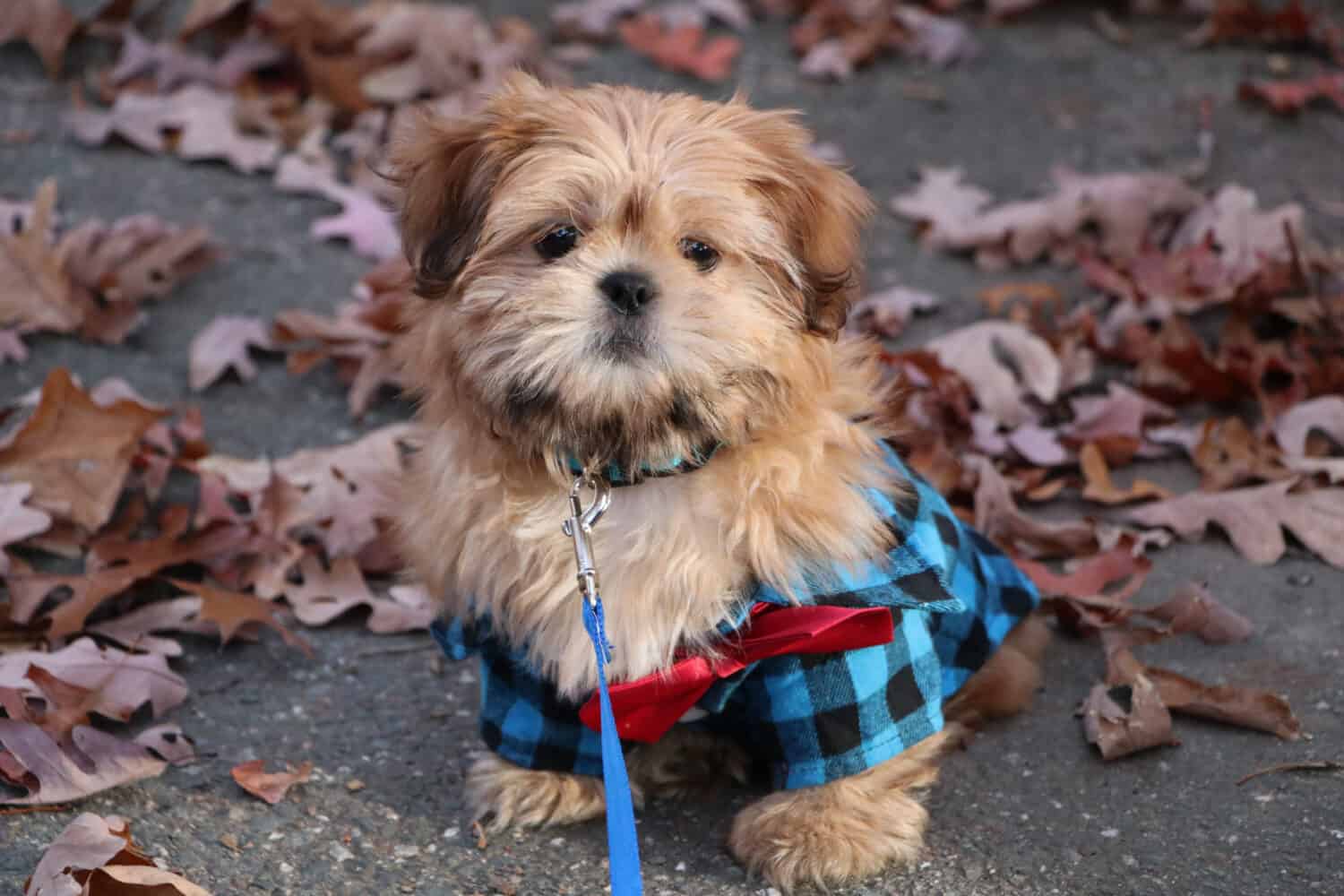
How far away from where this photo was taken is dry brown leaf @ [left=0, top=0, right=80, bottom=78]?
6.42 m

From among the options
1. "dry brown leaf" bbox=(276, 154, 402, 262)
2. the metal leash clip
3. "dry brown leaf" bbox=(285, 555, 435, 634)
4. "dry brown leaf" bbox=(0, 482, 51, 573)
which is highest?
the metal leash clip

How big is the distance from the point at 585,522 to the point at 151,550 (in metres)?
1.73

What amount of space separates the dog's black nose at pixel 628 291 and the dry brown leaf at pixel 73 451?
2.07 meters

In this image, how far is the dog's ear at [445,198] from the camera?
303 centimetres

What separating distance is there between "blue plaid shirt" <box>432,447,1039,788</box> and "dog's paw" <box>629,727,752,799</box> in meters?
0.06

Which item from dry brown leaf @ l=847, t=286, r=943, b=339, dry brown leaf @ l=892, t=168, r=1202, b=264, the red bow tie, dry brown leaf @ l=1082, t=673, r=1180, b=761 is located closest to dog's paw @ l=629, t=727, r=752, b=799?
the red bow tie

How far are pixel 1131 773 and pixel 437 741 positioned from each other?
1.63m

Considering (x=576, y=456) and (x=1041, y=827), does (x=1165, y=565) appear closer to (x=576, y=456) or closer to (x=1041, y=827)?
(x=1041, y=827)

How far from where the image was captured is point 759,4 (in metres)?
7.66

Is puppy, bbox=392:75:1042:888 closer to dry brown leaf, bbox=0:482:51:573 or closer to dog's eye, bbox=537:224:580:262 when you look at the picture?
dog's eye, bbox=537:224:580:262

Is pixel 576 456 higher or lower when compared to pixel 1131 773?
higher

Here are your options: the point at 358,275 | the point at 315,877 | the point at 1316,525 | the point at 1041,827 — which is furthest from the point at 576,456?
the point at 358,275

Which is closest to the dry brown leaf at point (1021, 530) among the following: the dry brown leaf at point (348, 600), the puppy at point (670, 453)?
the puppy at point (670, 453)

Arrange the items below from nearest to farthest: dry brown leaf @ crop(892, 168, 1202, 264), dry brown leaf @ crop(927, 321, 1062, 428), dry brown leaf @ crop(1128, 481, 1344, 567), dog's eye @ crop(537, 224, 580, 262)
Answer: dog's eye @ crop(537, 224, 580, 262) → dry brown leaf @ crop(1128, 481, 1344, 567) → dry brown leaf @ crop(927, 321, 1062, 428) → dry brown leaf @ crop(892, 168, 1202, 264)
